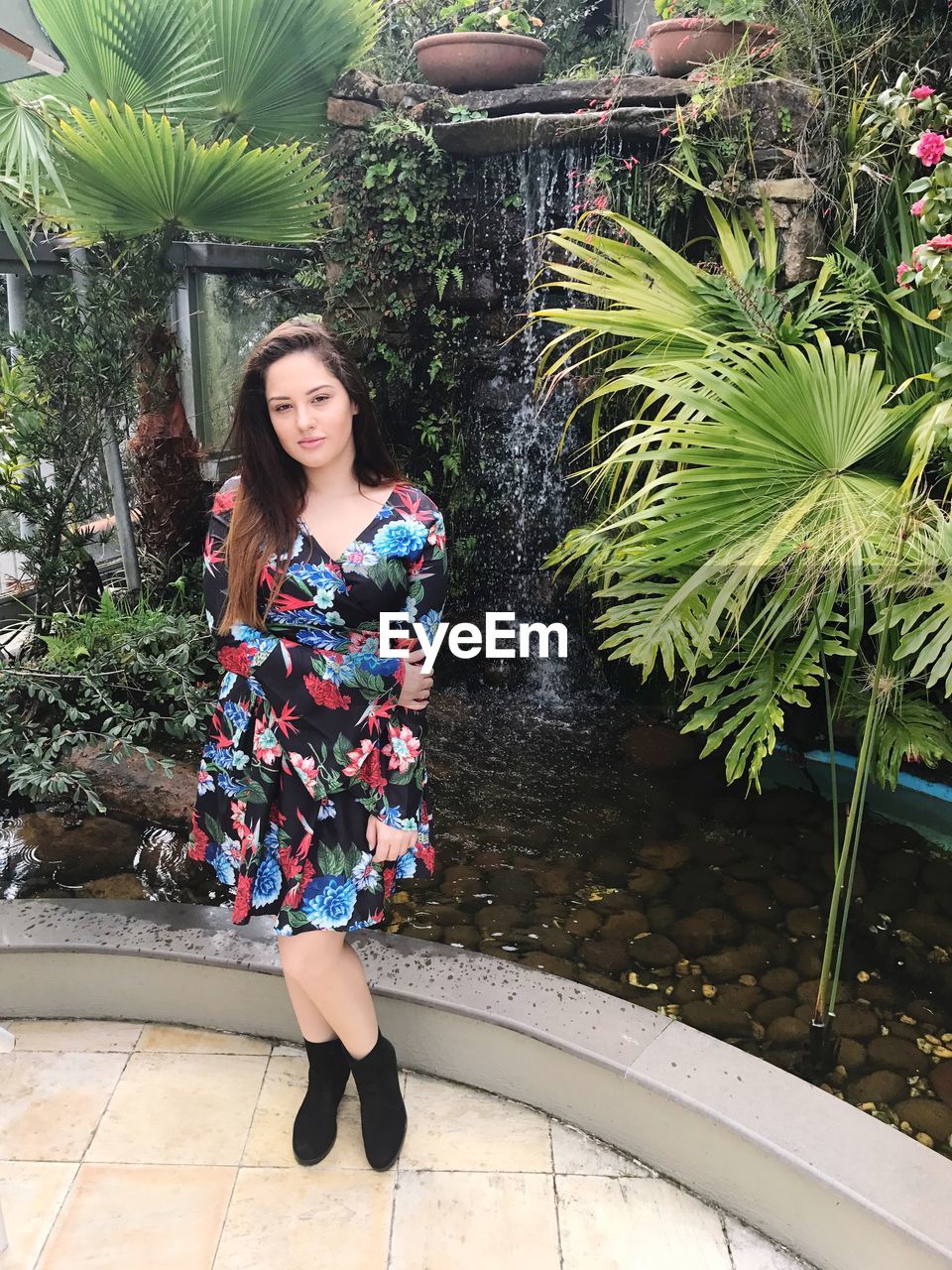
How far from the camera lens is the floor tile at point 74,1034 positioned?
2221 mm

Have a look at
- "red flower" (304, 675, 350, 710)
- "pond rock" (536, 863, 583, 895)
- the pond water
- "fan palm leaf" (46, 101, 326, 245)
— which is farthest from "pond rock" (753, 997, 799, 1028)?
"fan palm leaf" (46, 101, 326, 245)

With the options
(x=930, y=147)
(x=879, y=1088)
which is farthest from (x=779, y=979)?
(x=930, y=147)

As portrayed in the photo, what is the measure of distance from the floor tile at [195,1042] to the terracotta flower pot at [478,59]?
425cm

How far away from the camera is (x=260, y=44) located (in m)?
3.65

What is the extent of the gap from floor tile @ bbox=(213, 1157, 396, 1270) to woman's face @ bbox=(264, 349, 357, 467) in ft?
4.55

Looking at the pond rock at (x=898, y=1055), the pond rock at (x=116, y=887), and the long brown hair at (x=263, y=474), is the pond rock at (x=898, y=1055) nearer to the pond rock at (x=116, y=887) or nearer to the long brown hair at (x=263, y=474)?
the long brown hair at (x=263, y=474)

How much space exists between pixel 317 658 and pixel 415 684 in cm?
19

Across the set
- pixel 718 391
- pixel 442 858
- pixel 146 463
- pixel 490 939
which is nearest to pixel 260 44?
pixel 146 463

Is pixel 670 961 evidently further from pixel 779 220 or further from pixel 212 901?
pixel 779 220

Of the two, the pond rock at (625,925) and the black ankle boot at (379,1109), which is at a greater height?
the black ankle boot at (379,1109)

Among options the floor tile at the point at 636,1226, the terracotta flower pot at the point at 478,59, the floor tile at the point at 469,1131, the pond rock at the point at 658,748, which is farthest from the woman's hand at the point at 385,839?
the terracotta flower pot at the point at 478,59

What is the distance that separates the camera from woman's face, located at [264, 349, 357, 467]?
1721mm

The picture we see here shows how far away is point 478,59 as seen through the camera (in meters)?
4.49

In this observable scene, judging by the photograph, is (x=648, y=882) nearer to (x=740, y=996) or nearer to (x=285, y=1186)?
(x=740, y=996)
